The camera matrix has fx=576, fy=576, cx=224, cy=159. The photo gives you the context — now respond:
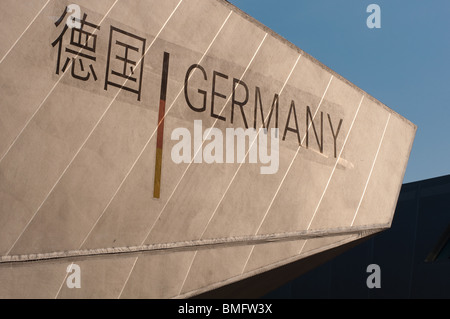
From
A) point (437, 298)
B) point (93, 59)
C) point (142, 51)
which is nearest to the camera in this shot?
Result: point (93, 59)

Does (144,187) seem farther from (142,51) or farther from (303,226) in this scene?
(303,226)

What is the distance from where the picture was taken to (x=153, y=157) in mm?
9336

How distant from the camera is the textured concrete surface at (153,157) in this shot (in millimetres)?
7938

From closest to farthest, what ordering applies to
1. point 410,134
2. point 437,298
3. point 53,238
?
point 53,238 < point 410,134 < point 437,298

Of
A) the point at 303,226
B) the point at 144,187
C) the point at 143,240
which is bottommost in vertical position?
the point at 143,240

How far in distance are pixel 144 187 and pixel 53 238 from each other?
1.68m

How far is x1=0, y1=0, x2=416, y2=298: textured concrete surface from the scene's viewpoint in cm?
794

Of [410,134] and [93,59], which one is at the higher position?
[410,134]

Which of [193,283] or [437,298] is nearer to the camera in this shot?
[193,283]

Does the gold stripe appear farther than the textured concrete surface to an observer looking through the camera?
Yes

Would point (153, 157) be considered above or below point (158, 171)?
above

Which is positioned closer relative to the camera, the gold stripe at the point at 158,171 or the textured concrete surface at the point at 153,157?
the textured concrete surface at the point at 153,157

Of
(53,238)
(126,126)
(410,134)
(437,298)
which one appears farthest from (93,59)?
(437,298)
